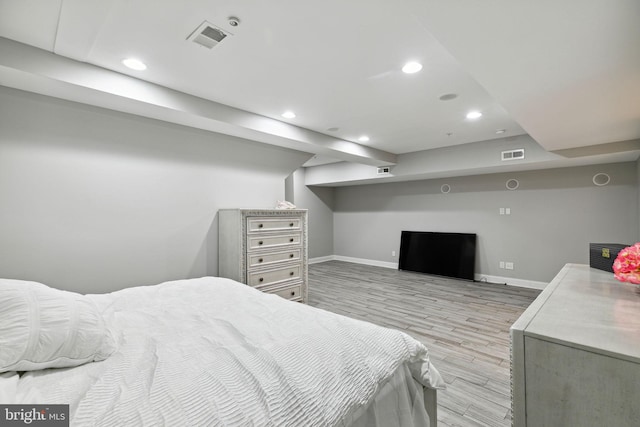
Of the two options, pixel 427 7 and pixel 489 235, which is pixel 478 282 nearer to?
pixel 489 235

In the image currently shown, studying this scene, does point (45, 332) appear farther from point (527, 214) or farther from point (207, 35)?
point (527, 214)

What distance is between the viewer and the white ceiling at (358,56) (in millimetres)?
1442

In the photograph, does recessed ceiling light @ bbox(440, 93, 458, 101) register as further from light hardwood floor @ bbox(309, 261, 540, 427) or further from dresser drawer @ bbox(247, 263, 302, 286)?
dresser drawer @ bbox(247, 263, 302, 286)

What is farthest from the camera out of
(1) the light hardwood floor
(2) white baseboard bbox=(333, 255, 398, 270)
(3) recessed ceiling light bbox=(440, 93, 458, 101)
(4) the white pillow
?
(2) white baseboard bbox=(333, 255, 398, 270)

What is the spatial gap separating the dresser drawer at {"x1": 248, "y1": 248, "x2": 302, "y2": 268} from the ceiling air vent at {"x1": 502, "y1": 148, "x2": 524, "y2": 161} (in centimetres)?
340

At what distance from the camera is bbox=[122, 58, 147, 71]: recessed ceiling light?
Result: 2.16m

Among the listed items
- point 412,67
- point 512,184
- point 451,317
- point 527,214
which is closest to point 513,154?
point 512,184

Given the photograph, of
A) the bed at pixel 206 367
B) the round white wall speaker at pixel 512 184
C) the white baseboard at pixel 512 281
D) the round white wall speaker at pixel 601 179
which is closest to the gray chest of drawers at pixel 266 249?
the bed at pixel 206 367

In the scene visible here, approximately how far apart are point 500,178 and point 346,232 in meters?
3.73

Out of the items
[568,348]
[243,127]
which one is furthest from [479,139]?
[568,348]

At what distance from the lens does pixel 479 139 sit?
14.5 feet

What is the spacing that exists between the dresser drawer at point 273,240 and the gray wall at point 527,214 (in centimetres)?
345

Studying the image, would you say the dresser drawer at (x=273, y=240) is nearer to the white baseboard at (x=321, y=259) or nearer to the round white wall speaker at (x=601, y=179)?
the white baseboard at (x=321, y=259)

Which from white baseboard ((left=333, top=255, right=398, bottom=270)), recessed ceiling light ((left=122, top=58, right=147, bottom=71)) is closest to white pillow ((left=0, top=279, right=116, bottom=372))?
recessed ceiling light ((left=122, top=58, right=147, bottom=71))
